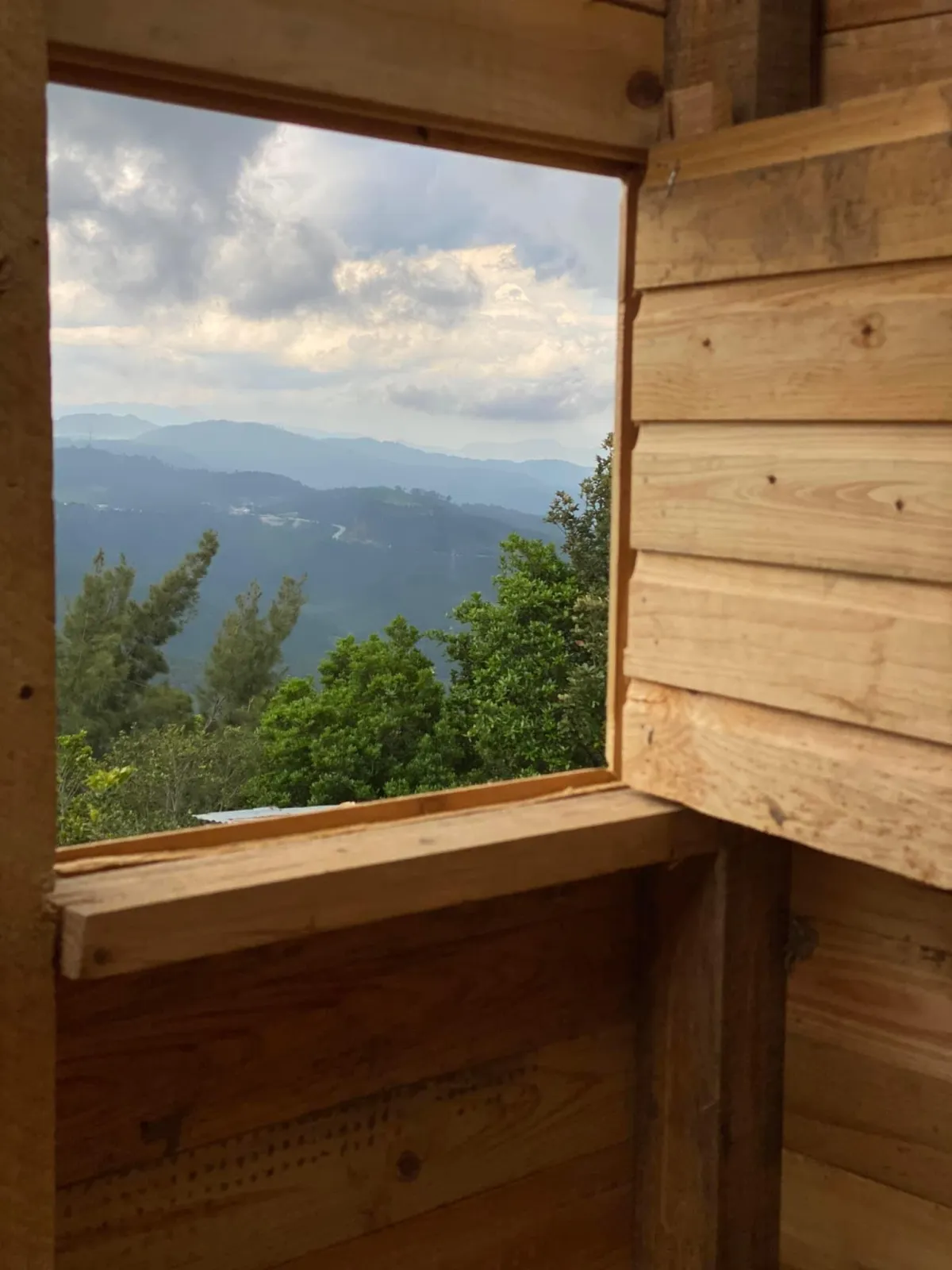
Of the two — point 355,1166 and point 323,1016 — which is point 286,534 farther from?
point 355,1166

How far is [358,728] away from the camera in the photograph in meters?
1.47

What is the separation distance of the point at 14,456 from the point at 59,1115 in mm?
627

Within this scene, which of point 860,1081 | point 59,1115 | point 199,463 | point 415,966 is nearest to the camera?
point 59,1115

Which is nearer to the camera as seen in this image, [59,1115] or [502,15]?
[59,1115]

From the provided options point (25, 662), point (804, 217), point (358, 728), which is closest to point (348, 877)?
point (358, 728)

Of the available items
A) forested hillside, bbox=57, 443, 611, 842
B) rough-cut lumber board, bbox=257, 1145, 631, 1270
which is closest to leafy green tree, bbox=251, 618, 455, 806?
forested hillside, bbox=57, 443, 611, 842

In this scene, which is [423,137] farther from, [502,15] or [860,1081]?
[860,1081]

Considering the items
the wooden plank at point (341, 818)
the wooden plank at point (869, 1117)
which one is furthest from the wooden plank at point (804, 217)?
the wooden plank at point (869, 1117)

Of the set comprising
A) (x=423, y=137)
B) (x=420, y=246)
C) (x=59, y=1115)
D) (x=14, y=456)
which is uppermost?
(x=423, y=137)

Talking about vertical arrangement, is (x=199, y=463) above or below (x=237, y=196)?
below

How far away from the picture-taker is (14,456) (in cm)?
105

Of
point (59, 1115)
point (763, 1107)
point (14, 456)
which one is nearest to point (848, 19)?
point (14, 456)

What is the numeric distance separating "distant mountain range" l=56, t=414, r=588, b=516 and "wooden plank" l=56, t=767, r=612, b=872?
35 centimetres

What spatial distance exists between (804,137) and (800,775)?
670mm
